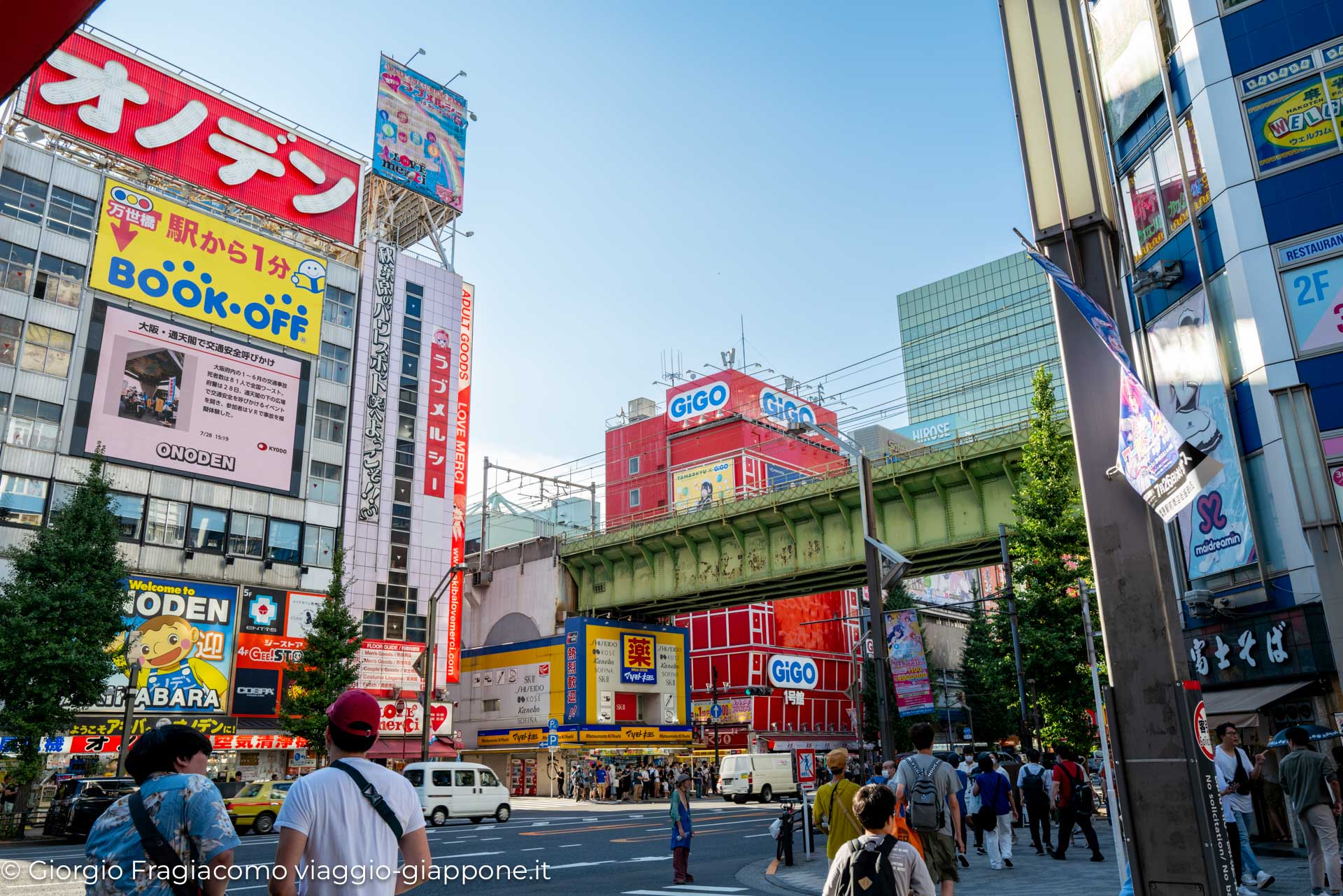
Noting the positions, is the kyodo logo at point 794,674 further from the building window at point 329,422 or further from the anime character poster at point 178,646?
the anime character poster at point 178,646

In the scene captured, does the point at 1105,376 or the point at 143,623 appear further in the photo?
the point at 143,623

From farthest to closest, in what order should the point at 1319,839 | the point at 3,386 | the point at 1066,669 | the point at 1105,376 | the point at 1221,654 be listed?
the point at 3,386 → the point at 1066,669 → the point at 1221,654 → the point at 1319,839 → the point at 1105,376

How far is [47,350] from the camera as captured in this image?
35.9 meters

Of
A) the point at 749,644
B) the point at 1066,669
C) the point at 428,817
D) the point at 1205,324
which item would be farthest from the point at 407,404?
the point at 1205,324

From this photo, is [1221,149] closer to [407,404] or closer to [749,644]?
[407,404]

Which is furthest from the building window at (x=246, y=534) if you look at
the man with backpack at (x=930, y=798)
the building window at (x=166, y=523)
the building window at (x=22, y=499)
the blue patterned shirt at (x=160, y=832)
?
the blue patterned shirt at (x=160, y=832)

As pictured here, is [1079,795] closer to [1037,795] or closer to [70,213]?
[1037,795]

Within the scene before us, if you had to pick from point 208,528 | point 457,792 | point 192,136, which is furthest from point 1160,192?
point 192,136

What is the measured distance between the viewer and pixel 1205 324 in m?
20.1

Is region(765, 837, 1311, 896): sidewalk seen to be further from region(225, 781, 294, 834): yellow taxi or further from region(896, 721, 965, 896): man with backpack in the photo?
region(225, 781, 294, 834): yellow taxi

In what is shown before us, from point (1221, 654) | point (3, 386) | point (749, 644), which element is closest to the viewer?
point (1221, 654)

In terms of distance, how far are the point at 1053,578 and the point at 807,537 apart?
10466 mm

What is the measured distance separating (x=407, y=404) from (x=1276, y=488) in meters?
38.8

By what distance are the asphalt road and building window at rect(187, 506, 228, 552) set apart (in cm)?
1790
